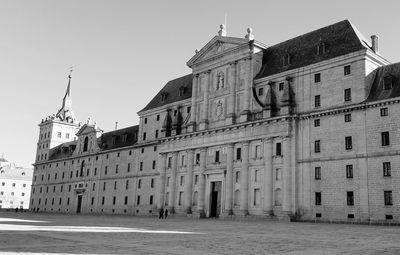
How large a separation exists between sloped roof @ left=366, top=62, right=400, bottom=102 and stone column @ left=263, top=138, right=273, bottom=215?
12.7 m

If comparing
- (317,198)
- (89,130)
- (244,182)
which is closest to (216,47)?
(244,182)

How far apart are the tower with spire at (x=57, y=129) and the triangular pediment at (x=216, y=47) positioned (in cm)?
5745

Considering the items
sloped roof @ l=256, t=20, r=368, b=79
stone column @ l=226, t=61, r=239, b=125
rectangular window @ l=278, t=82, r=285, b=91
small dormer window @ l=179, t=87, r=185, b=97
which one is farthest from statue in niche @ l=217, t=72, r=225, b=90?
small dormer window @ l=179, t=87, r=185, b=97

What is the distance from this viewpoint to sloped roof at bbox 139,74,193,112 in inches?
2835

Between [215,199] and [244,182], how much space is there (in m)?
6.56

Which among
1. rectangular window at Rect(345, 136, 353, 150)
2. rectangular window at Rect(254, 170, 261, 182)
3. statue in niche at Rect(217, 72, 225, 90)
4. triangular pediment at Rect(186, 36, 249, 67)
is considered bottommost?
rectangular window at Rect(254, 170, 261, 182)

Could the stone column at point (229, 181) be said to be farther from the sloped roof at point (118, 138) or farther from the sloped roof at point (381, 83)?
the sloped roof at point (118, 138)

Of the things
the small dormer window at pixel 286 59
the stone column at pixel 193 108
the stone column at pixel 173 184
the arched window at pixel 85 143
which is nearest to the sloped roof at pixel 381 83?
the small dormer window at pixel 286 59

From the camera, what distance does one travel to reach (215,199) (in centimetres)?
6012

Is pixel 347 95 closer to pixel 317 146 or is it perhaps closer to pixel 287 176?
pixel 317 146

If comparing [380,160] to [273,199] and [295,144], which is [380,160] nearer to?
[295,144]

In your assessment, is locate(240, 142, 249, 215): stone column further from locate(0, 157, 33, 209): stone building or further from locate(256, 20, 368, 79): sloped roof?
locate(0, 157, 33, 209): stone building

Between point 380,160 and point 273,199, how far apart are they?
1335 cm

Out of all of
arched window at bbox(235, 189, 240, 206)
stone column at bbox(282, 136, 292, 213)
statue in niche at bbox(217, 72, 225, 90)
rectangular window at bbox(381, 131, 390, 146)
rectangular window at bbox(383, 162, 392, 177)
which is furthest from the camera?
statue in niche at bbox(217, 72, 225, 90)
